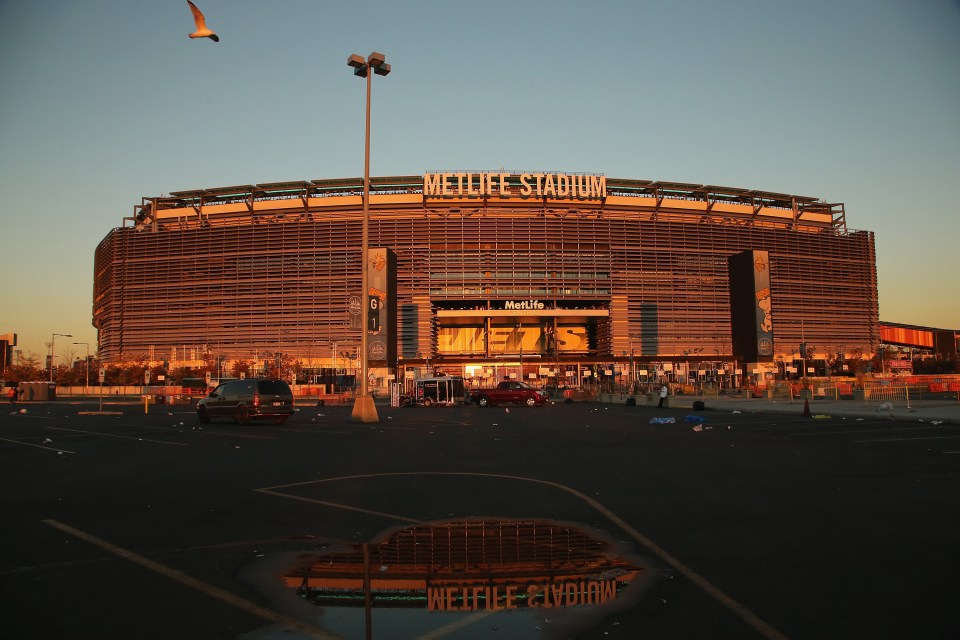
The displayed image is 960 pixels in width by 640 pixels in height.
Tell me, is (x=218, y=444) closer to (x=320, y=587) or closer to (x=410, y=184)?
(x=320, y=587)

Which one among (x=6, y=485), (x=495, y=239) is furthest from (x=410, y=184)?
(x=6, y=485)

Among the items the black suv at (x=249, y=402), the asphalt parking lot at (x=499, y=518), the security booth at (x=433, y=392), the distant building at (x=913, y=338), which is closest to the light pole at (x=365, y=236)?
the black suv at (x=249, y=402)

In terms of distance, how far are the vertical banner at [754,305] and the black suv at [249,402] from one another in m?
93.5

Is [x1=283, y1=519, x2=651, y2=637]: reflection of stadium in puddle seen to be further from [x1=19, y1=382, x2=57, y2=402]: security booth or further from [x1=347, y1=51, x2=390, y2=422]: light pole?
[x1=19, y1=382, x2=57, y2=402]: security booth

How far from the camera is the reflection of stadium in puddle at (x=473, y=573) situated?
189 inches

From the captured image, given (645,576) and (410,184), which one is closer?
(645,576)

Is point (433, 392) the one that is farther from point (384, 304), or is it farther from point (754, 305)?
point (754, 305)

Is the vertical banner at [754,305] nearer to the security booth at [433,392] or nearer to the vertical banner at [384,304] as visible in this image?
the vertical banner at [384,304]

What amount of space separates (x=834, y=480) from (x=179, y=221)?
129 m

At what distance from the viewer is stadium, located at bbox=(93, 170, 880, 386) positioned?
11181cm

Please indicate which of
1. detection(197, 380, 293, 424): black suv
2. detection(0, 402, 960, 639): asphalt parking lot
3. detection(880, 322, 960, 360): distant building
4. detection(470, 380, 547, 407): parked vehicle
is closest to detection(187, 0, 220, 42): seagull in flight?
detection(0, 402, 960, 639): asphalt parking lot

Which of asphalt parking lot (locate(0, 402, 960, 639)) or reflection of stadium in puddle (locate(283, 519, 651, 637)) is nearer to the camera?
asphalt parking lot (locate(0, 402, 960, 639))

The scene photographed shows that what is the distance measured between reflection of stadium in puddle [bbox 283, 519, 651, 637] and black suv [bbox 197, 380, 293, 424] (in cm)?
2140

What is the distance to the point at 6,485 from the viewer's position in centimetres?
1062
